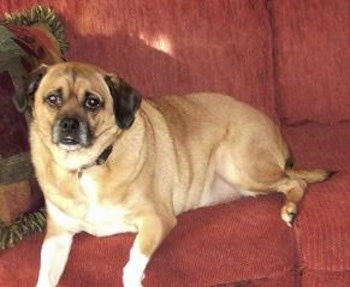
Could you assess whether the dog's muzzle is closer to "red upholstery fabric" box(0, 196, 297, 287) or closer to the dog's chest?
the dog's chest

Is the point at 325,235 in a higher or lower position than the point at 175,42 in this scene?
Result: lower

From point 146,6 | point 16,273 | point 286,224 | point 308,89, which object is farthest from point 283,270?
point 146,6

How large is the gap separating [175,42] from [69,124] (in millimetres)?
845

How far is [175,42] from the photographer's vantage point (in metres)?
2.54

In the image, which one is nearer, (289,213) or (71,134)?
(71,134)

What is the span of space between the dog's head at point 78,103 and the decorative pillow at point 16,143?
6 centimetres

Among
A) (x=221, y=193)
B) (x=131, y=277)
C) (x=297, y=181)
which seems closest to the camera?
(x=131, y=277)

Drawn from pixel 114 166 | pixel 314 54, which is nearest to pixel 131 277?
pixel 114 166

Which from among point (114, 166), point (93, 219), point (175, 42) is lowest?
point (93, 219)

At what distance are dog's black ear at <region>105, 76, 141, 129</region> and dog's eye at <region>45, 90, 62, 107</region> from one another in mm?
157

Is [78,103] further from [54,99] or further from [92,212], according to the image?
[92,212]

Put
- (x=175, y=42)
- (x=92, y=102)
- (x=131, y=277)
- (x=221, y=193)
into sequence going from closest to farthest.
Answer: (x=131, y=277) → (x=92, y=102) → (x=221, y=193) → (x=175, y=42)

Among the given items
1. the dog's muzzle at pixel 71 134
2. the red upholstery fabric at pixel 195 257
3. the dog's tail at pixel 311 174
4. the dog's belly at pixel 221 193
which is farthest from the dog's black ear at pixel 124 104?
the dog's tail at pixel 311 174

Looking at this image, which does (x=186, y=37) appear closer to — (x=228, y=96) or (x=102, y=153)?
(x=228, y=96)
